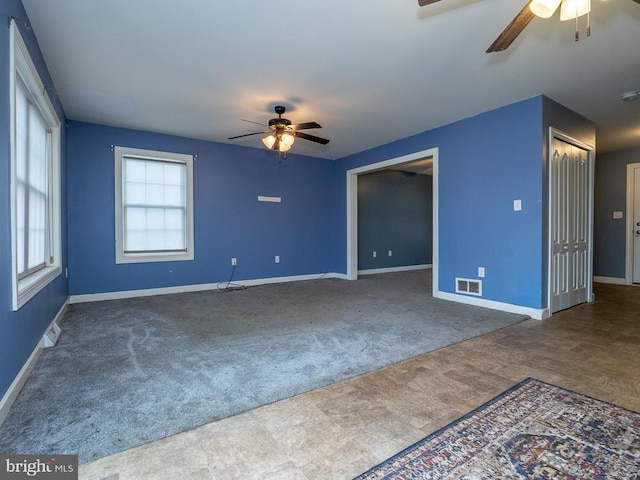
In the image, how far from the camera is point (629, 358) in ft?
8.02

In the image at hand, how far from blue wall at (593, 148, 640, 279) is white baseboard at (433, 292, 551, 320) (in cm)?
357

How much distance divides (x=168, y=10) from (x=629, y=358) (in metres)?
4.29

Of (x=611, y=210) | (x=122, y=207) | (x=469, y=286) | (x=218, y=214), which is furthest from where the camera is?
(x=611, y=210)

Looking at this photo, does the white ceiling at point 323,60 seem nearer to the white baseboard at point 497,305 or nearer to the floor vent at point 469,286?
the floor vent at point 469,286

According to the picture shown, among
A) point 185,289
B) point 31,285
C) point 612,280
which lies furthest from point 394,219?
point 31,285

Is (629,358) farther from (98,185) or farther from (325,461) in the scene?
(98,185)

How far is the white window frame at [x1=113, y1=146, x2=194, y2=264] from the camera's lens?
15.1ft

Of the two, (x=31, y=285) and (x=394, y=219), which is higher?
(x=394, y=219)

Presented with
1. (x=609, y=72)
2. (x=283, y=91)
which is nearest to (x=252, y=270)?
(x=283, y=91)

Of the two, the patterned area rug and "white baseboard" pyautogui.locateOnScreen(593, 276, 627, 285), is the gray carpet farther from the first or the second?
"white baseboard" pyautogui.locateOnScreen(593, 276, 627, 285)

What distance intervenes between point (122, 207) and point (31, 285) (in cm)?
263

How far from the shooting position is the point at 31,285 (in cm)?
230

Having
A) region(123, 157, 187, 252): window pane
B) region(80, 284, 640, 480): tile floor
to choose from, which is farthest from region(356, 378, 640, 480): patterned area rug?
region(123, 157, 187, 252): window pane

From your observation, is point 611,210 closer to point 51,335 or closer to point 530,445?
point 530,445
